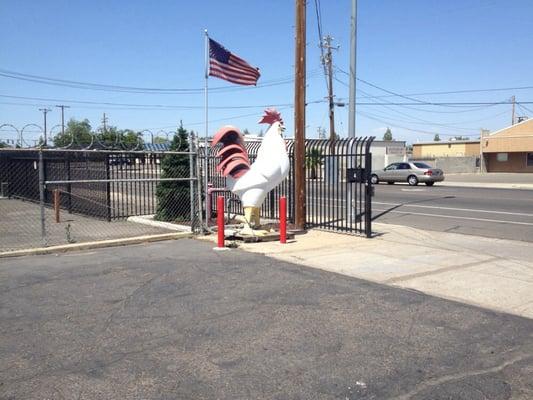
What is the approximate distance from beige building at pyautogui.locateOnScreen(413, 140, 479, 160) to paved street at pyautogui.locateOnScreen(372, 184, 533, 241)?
47769mm

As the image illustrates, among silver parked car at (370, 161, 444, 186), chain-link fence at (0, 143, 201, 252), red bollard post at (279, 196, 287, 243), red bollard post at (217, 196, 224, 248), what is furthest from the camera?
silver parked car at (370, 161, 444, 186)

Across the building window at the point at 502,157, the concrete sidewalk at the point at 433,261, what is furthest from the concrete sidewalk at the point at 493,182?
the concrete sidewalk at the point at 433,261

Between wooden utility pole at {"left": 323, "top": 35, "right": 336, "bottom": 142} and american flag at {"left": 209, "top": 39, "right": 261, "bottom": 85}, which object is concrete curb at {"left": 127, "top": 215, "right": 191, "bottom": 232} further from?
wooden utility pole at {"left": 323, "top": 35, "right": 336, "bottom": 142}

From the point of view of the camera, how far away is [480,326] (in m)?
5.55

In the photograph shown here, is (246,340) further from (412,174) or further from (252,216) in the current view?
(412,174)

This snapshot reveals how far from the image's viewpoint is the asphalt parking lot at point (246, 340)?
4.11 m

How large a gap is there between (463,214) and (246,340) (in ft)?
43.5

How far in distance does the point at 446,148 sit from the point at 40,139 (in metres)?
68.9

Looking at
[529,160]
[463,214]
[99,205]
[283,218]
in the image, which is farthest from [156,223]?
[529,160]

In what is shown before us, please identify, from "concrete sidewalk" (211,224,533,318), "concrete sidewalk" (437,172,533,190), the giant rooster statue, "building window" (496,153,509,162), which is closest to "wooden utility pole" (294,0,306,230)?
"concrete sidewalk" (211,224,533,318)

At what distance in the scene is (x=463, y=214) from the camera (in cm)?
1672

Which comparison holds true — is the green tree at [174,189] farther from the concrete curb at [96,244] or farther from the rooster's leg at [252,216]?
the rooster's leg at [252,216]

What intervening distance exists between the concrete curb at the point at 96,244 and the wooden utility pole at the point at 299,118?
272cm

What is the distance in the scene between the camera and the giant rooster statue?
11242 millimetres
